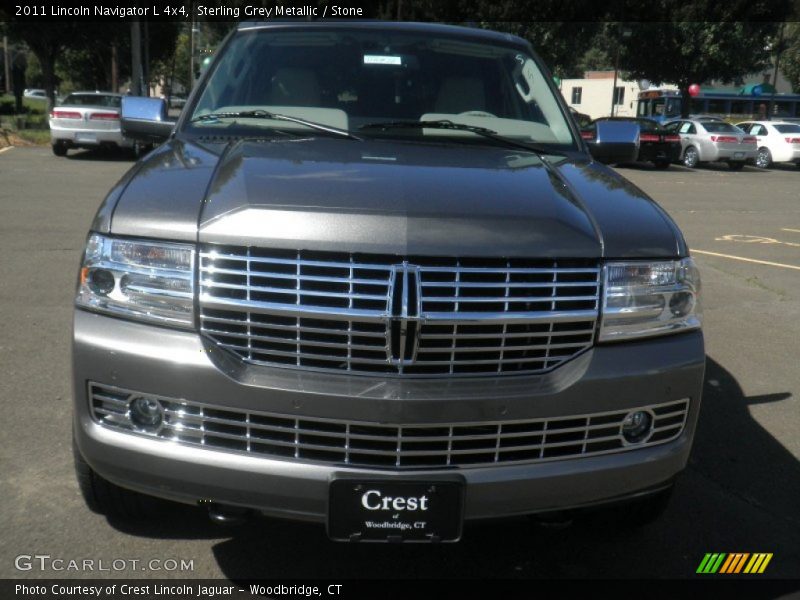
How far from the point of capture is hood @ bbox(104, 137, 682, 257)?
252 centimetres

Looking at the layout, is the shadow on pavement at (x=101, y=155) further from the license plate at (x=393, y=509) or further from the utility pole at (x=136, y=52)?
the license plate at (x=393, y=509)

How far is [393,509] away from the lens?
2496 millimetres

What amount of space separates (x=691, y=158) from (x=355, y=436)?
26.4 meters

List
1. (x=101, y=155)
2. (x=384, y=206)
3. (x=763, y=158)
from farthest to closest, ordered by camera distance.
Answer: (x=763, y=158) < (x=101, y=155) < (x=384, y=206)

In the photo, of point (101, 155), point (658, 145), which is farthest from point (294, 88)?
point (658, 145)

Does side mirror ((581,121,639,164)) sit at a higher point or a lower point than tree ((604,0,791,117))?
lower

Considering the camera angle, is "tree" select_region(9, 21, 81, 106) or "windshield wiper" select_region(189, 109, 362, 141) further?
"tree" select_region(9, 21, 81, 106)

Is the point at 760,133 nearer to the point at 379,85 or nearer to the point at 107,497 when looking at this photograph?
the point at 379,85

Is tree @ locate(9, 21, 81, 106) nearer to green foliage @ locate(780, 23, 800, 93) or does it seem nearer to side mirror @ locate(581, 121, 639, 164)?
side mirror @ locate(581, 121, 639, 164)

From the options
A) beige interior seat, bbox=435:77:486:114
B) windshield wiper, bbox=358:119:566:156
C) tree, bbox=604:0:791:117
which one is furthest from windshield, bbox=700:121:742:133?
windshield wiper, bbox=358:119:566:156

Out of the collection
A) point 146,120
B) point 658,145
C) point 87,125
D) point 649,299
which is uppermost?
point 146,120

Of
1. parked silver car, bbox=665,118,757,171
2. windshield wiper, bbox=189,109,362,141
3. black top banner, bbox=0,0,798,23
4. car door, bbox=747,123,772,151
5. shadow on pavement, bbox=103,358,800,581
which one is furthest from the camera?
black top banner, bbox=0,0,798,23

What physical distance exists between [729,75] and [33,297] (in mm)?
36267

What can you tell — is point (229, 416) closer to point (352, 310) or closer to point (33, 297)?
point (352, 310)
